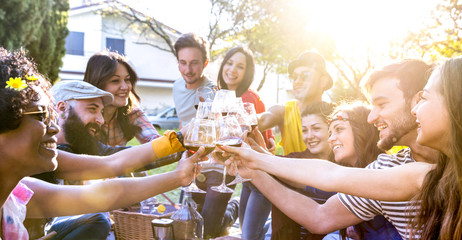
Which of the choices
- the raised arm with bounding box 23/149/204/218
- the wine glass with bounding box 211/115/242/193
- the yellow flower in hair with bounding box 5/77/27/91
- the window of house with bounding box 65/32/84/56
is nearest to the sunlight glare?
the wine glass with bounding box 211/115/242/193

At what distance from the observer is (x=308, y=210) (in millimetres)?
2340

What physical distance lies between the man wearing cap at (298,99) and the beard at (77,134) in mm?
1680

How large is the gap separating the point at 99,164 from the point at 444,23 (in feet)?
30.5

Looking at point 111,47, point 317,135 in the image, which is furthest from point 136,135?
point 111,47

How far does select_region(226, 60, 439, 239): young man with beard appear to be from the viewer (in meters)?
2.12

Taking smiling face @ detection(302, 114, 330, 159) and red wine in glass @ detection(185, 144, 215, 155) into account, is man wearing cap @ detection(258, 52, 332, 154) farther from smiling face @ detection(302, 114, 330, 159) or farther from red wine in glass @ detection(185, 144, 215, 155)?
red wine in glass @ detection(185, 144, 215, 155)

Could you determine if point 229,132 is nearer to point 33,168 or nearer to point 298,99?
point 33,168

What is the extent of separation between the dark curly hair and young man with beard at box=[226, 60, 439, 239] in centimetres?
117

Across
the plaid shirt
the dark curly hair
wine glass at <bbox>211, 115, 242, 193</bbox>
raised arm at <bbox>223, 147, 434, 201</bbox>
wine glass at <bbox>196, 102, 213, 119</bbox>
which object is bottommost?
the plaid shirt

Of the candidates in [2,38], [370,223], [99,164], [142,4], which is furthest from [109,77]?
[142,4]

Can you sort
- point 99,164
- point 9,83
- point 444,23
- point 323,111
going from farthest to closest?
point 444,23 < point 323,111 < point 99,164 < point 9,83

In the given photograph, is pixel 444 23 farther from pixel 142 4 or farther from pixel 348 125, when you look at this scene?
pixel 142 4

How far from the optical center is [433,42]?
10.1 meters

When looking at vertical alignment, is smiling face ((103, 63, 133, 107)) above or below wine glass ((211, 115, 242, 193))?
above
